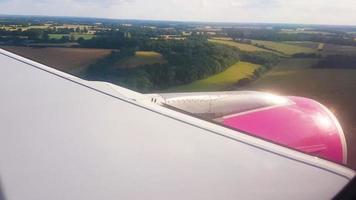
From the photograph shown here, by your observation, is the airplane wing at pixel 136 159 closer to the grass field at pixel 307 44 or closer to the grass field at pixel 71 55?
the grass field at pixel 71 55

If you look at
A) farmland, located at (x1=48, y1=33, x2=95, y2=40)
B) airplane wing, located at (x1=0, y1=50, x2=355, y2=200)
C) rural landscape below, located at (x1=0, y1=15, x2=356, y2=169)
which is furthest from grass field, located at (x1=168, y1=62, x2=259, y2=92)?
airplane wing, located at (x1=0, y1=50, x2=355, y2=200)

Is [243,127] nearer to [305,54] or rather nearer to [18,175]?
[18,175]

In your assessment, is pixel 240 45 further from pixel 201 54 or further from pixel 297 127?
pixel 297 127

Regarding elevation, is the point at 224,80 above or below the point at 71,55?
below

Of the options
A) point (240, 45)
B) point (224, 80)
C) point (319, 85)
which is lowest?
point (319, 85)

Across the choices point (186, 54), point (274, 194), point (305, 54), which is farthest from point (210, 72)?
point (274, 194)

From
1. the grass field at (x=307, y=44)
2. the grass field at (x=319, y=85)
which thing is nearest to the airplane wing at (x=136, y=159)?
the grass field at (x=319, y=85)

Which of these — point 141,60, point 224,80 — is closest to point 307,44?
point 224,80
